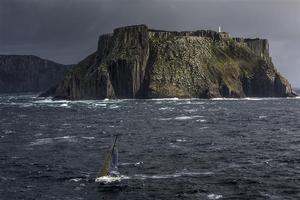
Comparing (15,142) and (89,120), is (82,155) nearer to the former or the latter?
(15,142)

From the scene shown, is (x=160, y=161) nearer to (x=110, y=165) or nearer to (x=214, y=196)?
(x=110, y=165)

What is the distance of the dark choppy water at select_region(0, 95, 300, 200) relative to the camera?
52938 mm

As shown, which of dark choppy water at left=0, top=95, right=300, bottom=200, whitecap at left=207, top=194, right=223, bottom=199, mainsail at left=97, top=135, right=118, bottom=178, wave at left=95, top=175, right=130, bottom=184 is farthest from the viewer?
mainsail at left=97, top=135, right=118, bottom=178

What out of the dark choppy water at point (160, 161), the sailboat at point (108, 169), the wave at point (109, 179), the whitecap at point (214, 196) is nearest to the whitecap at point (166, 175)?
the dark choppy water at point (160, 161)

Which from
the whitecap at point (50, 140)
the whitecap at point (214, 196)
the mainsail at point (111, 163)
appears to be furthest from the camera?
the whitecap at point (50, 140)

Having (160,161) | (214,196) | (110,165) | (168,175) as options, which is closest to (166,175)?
(168,175)

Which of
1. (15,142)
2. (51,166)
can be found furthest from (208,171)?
(15,142)

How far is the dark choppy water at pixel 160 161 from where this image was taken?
52.9m

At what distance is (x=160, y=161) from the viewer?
6938 cm

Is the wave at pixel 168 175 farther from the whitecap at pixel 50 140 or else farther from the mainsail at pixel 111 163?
the whitecap at pixel 50 140

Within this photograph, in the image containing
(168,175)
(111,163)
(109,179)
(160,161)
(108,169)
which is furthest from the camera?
(160,161)

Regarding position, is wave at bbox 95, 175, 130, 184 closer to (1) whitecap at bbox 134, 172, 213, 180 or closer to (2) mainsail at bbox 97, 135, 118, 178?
(2) mainsail at bbox 97, 135, 118, 178

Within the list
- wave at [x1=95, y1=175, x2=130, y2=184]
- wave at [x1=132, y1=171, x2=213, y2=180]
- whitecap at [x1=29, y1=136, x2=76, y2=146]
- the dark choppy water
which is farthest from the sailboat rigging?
whitecap at [x1=29, y1=136, x2=76, y2=146]

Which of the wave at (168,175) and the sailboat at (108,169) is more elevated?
the sailboat at (108,169)
